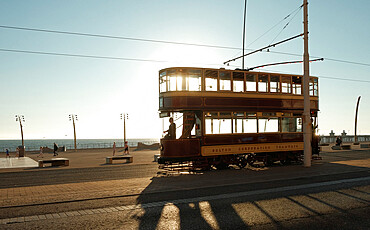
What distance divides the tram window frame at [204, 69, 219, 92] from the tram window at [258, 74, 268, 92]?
2.74 metres

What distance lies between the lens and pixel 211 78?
659 inches

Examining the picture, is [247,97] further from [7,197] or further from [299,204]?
[7,197]

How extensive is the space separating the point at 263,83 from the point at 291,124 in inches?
124

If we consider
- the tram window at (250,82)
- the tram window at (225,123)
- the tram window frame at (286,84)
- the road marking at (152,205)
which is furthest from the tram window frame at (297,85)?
the road marking at (152,205)

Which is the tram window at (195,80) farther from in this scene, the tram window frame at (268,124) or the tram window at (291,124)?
the tram window at (291,124)

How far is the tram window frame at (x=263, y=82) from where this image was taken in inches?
710

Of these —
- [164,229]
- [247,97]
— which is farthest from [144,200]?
[247,97]

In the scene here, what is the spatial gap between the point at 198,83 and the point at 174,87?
1.28 m

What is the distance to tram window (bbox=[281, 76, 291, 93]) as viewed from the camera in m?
18.9

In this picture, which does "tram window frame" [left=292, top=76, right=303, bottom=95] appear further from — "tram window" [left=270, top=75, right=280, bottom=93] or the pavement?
the pavement

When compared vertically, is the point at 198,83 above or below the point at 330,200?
above

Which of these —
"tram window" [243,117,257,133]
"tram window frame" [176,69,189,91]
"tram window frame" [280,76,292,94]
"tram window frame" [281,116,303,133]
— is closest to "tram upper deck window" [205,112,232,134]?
"tram window" [243,117,257,133]

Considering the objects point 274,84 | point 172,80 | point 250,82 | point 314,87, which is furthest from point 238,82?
point 314,87

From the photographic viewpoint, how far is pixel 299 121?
64.3ft
